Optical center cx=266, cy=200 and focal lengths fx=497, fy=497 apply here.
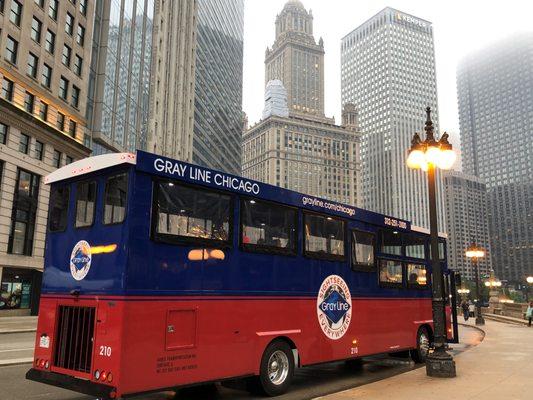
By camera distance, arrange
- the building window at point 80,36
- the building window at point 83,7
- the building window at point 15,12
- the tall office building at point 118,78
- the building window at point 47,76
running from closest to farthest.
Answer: the building window at point 15,12
the building window at point 47,76
the building window at point 80,36
the building window at point 83,7
the tall office building at point 118,78

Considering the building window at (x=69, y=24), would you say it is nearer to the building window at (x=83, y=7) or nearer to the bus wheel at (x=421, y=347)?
the building window at (x=83, y=7)

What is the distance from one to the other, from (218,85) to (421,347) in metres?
111

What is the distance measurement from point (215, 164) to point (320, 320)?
103612 mm

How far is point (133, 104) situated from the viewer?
172 ft

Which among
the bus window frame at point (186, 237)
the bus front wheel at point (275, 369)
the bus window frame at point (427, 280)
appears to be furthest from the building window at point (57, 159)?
the bus front wheel at point (275, 369)

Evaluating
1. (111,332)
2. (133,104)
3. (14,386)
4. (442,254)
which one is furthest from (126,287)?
(133,104)

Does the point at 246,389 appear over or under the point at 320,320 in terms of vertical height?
under

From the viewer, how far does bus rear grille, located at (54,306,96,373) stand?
7641 millimetres

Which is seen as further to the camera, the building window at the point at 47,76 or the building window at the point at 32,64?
the building window at the point at 47,76

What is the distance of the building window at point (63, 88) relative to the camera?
41.1 meters

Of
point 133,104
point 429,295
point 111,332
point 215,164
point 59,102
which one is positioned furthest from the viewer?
point 215,164

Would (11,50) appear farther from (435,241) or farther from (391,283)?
(435,241)

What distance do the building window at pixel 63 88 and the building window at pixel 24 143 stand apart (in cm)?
620

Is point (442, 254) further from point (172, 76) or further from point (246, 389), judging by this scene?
point (172, 76)
